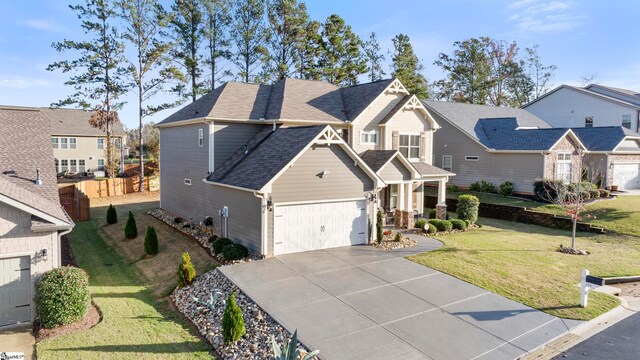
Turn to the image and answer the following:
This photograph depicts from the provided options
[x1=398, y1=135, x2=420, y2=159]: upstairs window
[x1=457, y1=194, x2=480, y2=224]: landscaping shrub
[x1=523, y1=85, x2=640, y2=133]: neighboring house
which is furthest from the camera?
[x1=523, y1=85, x2=640, y2=133]: neighboring house

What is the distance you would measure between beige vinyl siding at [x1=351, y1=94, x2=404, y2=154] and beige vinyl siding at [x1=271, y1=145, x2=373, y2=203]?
5857 millimetres

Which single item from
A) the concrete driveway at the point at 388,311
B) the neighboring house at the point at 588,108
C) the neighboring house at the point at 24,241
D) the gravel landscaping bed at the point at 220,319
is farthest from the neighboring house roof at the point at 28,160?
the neighboring house at the point at 588,108

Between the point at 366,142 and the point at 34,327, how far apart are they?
58.7 ft

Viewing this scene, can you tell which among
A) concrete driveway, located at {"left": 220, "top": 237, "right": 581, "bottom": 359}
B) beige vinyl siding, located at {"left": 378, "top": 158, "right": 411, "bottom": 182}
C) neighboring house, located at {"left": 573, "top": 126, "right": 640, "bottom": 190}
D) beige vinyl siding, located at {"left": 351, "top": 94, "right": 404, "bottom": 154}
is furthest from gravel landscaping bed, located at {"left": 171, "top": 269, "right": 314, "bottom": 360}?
neighboring house, located at {"left": 573, "top": 126, "right": 640, "bottom": 190}

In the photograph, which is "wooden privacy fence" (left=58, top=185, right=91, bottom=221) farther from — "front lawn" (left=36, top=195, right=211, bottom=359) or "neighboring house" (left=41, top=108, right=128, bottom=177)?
"neighboring house" (left=41, top=108, right=128, bottom=177)

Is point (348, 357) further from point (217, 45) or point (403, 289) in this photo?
point (217, 45)

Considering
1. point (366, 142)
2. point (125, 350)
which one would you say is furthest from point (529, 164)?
point (125, 350)

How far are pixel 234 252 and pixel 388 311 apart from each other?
6895mm

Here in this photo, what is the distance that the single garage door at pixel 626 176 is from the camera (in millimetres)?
33875

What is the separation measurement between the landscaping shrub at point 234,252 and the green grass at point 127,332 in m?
3.02

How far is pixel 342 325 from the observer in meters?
10.4

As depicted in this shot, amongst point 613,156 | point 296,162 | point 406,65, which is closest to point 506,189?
point 613,156

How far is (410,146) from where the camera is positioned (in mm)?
25578

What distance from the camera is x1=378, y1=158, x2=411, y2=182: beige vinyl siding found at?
21516 mm
